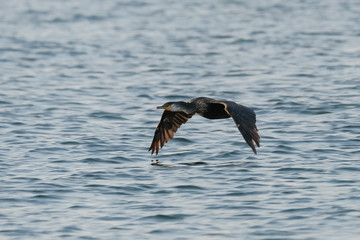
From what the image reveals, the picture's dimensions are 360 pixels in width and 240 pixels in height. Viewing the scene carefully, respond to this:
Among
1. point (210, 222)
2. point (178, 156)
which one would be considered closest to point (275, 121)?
point (178, 156)

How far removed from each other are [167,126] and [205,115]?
957 mm

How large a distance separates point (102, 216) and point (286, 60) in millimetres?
11856

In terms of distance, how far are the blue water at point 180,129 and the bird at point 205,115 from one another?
0.98 ft

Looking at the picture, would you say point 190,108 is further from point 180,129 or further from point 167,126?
point 180,129

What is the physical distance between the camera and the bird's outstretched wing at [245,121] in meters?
9.38

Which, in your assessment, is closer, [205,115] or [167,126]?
[205,115]

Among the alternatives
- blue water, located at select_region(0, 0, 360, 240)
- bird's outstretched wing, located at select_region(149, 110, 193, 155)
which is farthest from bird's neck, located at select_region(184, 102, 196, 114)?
bird's outstretched wing, located at select_region(149, 110, 193, 155)

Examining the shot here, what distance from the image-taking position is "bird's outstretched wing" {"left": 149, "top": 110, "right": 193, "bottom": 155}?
1100cm

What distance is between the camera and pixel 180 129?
12.6 metres

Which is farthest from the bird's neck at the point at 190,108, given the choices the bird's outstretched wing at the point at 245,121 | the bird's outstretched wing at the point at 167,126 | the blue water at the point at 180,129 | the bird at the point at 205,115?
the bird's outstretched wing at the point at 167,126

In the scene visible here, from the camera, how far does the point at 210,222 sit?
310 inches

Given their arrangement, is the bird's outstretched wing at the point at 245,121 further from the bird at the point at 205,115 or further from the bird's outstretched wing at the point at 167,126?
the bird's outstretched wing at the point at 167,126

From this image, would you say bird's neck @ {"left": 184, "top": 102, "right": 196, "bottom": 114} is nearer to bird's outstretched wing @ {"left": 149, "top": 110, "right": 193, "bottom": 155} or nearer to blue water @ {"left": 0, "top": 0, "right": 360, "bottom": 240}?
blue water @ {"left": 0, "top": 0, "right": 360, "bottom": 240}

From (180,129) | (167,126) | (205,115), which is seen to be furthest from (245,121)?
(180,129)
